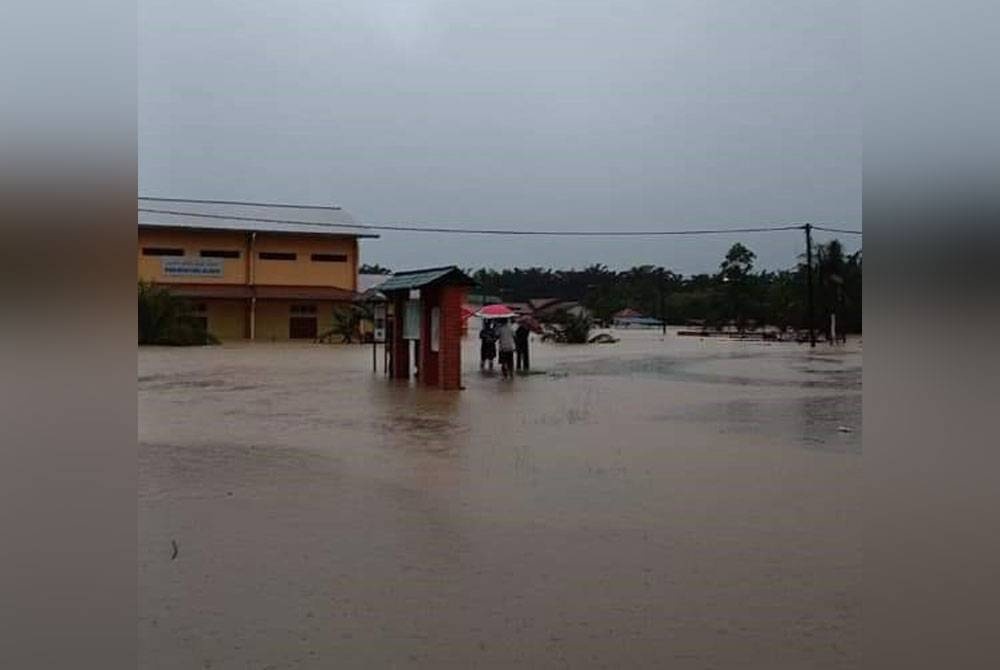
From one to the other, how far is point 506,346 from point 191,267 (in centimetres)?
179

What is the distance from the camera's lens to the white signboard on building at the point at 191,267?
9.84 feet

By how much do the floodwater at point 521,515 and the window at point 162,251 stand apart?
302mm

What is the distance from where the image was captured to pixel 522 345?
417 centimetres

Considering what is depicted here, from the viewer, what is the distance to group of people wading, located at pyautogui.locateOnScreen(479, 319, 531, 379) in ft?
13.7

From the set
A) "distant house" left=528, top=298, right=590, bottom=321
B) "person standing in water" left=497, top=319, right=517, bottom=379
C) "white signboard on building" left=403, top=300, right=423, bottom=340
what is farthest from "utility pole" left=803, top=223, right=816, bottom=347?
"white signboard on building" left=403, top=300, right=423, bottom=340

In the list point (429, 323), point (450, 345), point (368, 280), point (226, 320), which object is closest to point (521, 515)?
point (226, 320)

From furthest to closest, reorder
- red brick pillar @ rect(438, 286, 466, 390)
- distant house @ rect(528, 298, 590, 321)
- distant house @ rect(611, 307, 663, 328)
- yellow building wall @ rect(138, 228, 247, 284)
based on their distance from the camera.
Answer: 1. red brick pillar @ rect(438, 286, 466, 390)
2. distant house @ rect(528, 298, 590, 321)
3. distant house @ rect(611, 307, 663, 328)
4. yellow building wall @ rect(138, 228, 247, 284)

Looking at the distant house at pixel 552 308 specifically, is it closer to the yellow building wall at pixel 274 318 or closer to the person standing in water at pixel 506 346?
the person standing in water at pixel 506 346

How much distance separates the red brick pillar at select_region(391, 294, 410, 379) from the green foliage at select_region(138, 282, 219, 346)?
2.96 meters

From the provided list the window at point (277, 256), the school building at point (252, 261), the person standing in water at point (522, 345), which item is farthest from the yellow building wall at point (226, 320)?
the person standing in water at point (522, 345)

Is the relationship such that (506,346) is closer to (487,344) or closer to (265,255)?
(487,344)

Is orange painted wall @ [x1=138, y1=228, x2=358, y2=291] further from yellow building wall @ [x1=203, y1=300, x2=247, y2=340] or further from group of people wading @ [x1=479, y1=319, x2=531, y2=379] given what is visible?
group of people wading @ [x1=479, y1=319, x2=531, y2=379]
